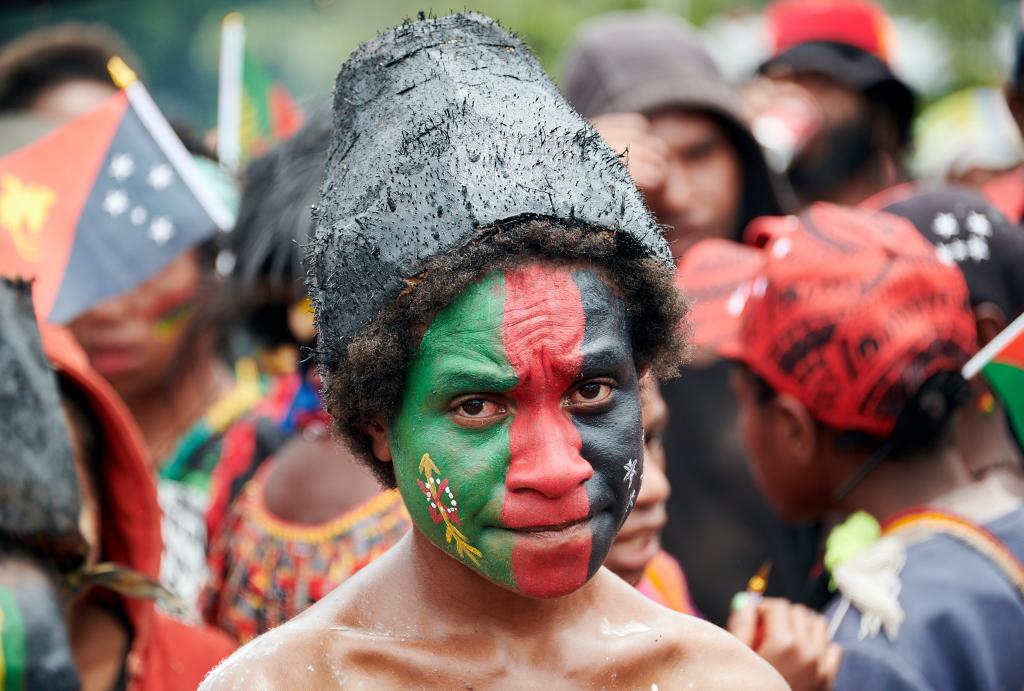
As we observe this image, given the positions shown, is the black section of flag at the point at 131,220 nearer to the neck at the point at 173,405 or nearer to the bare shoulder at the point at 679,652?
the neck at the point at 173,405

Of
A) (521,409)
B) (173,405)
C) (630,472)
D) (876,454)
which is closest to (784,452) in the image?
(876,454)

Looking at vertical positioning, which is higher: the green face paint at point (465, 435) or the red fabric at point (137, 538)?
the green face paint at point (465, 435)

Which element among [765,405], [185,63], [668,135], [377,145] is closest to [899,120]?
[668,135]

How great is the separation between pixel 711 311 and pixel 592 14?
9.63 m

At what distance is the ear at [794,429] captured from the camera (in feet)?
13.2

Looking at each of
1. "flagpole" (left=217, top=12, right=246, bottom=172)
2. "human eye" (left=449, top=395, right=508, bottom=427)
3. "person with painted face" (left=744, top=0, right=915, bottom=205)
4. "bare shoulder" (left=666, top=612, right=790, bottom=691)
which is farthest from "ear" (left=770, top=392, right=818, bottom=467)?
"flagpole" (left=217, top=12, right=246, bottom=172)

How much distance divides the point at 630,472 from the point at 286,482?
73.3 inches

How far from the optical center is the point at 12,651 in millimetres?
2736

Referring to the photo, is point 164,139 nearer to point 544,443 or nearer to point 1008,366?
point 544,443

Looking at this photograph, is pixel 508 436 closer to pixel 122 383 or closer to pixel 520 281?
pixel 520 281

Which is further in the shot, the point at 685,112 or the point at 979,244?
the point at 685,112

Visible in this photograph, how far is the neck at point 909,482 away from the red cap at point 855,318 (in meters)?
0.12

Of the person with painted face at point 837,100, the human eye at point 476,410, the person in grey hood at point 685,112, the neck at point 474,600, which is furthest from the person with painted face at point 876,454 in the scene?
the person with painted face at point 837,100

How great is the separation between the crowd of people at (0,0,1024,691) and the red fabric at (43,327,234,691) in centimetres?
1
